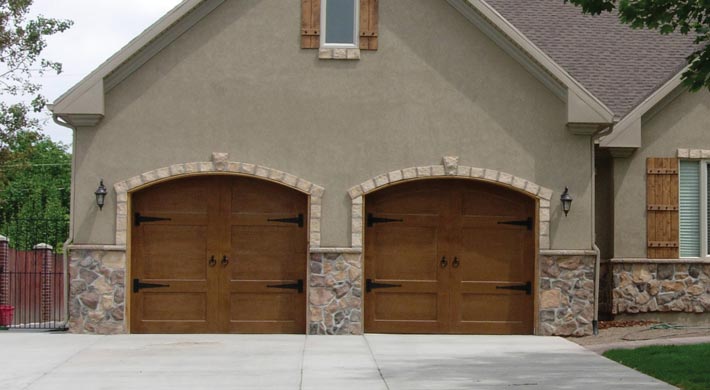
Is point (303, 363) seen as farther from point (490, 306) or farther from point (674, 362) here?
point (490, 306)

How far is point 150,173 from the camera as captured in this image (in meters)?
16.8

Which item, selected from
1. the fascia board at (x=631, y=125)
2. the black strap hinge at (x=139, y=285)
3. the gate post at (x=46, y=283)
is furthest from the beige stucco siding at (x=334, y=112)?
the gate post at (x=46, y=283)

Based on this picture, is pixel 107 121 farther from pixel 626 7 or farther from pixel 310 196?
pixel 626 7

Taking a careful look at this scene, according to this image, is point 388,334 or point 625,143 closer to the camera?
point 388,334

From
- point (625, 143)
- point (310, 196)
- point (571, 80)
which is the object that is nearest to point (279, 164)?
point (310, 196)

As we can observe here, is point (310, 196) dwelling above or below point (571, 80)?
below

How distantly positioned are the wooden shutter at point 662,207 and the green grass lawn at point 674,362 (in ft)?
12.9

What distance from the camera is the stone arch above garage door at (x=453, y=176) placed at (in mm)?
16953

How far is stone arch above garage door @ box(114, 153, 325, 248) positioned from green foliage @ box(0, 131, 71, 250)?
54.5 feet

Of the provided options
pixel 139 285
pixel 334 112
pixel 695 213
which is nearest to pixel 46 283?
pixel 139 285

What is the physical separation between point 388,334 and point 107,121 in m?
5.55

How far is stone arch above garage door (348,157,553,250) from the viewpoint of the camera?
16953 millimetres

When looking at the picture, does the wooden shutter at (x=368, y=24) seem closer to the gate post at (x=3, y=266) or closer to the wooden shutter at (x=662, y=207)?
the wooden shutter at (x=662, y=207)

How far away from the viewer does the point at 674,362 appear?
43.5ft
